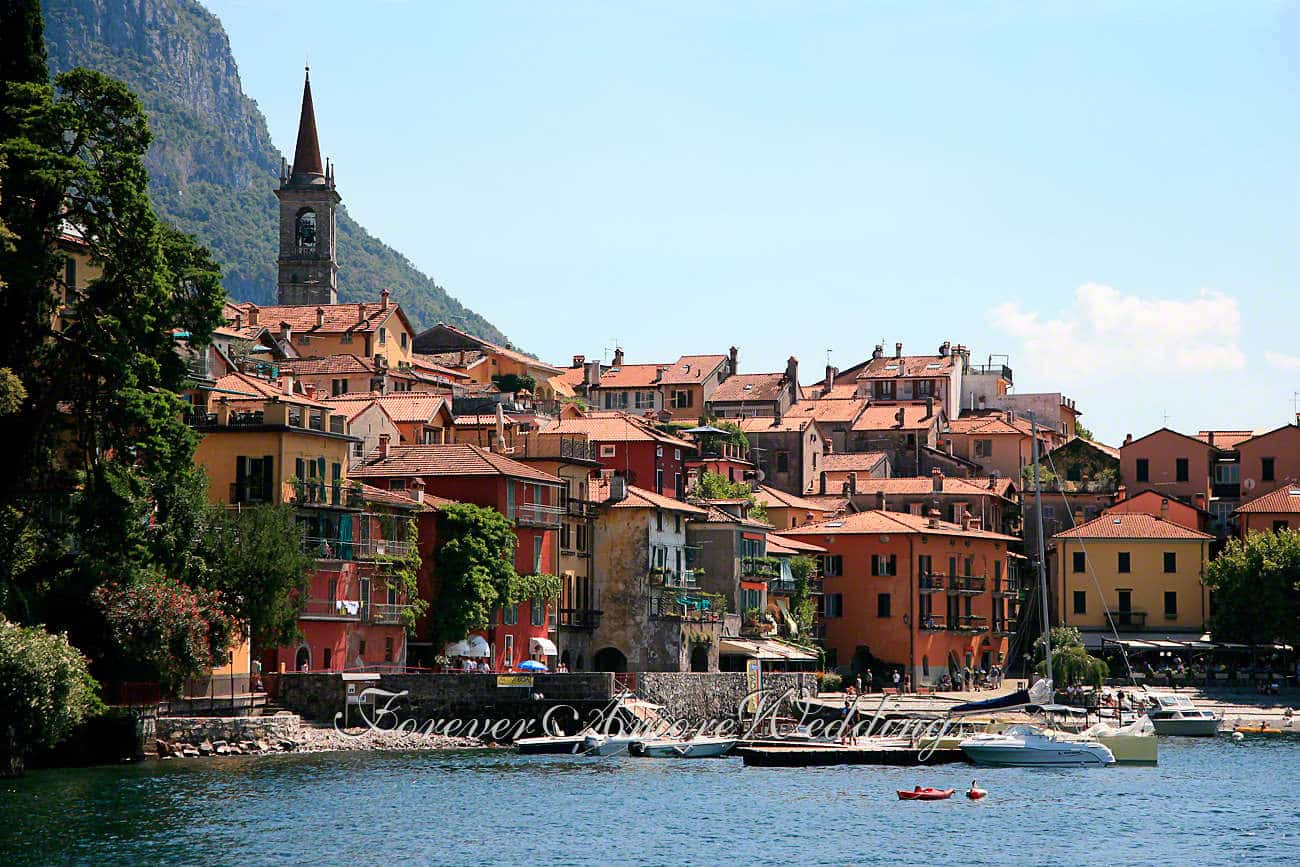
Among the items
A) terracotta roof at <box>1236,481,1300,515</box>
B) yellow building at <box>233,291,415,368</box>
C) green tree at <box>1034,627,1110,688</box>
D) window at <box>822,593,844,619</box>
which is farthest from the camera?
yellow building at <box>233,291,415,368</box>

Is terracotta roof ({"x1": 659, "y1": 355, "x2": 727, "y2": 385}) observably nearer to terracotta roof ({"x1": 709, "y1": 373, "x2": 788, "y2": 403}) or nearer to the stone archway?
terracotta roof ({"x1": 709, "y1": 373, "x2": 788, "y2": 403})

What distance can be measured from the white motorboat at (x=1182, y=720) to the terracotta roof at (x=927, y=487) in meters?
35.7

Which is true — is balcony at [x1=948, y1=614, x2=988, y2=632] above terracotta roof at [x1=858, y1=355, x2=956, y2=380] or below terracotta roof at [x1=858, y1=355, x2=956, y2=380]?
below

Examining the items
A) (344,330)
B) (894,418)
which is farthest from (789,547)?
(894,418)

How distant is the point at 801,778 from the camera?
6688 centimetres

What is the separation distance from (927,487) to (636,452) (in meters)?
33.0

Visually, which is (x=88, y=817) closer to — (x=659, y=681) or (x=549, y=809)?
(x=549, y=809)

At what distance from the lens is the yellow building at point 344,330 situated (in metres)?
129

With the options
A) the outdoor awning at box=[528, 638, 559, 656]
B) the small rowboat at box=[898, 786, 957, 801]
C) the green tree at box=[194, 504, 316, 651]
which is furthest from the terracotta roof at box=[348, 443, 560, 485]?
the small rowboat at box=[898, 786, 957, 801]

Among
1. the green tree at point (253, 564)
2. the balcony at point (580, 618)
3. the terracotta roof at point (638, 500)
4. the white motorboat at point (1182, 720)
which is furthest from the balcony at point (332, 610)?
the white motorboat at point (1182, 720)

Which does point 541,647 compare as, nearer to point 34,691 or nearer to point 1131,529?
point 34,691

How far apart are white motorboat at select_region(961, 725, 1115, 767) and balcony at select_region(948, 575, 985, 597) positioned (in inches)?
1621

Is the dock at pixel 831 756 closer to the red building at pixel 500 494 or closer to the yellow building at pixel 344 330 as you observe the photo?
the red building at pixel 500 494

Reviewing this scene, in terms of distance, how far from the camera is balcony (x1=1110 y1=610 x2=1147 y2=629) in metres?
114
